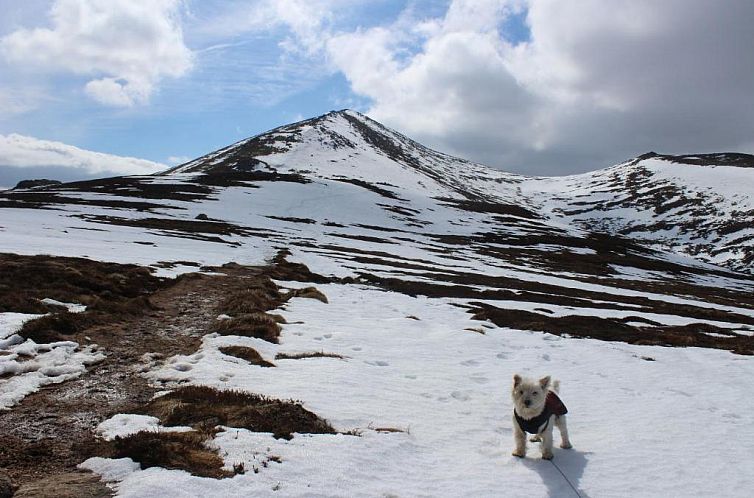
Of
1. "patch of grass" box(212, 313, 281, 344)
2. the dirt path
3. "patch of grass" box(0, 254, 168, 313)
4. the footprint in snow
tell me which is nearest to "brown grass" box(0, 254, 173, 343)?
"patch of grass" box(0, 254, 168, 313)

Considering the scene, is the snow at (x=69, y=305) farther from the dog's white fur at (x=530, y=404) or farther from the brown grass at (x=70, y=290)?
the dog's white fur at (x=530, y=404)

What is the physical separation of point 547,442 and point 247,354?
26.9 ft

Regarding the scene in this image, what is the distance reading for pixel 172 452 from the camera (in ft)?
21.8

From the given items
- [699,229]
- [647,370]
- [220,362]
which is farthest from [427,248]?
[699,229]

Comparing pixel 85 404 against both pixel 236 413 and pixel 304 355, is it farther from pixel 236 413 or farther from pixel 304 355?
pixel 304 355

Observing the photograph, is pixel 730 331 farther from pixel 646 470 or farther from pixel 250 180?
pixel 250 180

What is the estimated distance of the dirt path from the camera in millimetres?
6262

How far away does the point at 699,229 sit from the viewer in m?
139

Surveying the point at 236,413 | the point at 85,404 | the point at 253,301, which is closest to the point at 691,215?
the point at 253,301

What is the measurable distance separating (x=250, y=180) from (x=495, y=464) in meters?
130

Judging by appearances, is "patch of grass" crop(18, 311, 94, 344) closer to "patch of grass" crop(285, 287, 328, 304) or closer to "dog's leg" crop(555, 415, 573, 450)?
"patch of grass" crop(285, 287, 328, 304)

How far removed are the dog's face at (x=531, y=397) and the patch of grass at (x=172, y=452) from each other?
512cm

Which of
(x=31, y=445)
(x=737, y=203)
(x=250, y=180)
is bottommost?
(x=31, y=445)

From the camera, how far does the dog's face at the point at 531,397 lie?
8234mm
